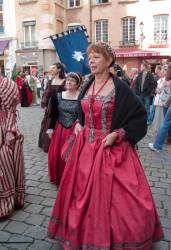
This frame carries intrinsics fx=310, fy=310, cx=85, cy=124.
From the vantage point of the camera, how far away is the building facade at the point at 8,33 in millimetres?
24391

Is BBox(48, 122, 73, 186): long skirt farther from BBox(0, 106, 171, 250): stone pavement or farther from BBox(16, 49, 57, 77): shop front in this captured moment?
BBox(16, 49, 57, 77): shop front

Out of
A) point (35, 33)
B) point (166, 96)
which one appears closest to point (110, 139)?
point (166, 96)

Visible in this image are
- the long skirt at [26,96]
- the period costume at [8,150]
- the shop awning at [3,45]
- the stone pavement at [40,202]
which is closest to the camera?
the stone pavement at [40,202]

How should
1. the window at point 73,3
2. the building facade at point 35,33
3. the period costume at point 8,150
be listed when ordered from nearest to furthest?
the period costume at point 8,150, the building facade at point 35,33, the window at point 73,3

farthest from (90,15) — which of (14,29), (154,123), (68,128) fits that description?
(68,128)

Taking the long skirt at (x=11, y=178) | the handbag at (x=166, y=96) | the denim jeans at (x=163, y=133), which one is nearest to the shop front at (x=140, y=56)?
the handbag at (x=166, y=96)

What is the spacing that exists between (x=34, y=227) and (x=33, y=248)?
36cm

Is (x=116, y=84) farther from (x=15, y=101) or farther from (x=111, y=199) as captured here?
(x=15, y=101)

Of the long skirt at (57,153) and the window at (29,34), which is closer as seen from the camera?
the long skirt at (57,153)

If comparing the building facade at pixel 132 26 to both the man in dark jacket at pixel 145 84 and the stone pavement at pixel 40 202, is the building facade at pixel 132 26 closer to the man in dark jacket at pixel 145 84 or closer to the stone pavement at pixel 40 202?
the man in dark jacket at pixel 145 84

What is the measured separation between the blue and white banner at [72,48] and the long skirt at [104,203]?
249cm

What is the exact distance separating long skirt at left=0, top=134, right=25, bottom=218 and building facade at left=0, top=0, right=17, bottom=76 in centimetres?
2190

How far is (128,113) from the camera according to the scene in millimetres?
2555

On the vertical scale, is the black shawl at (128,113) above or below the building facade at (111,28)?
below
